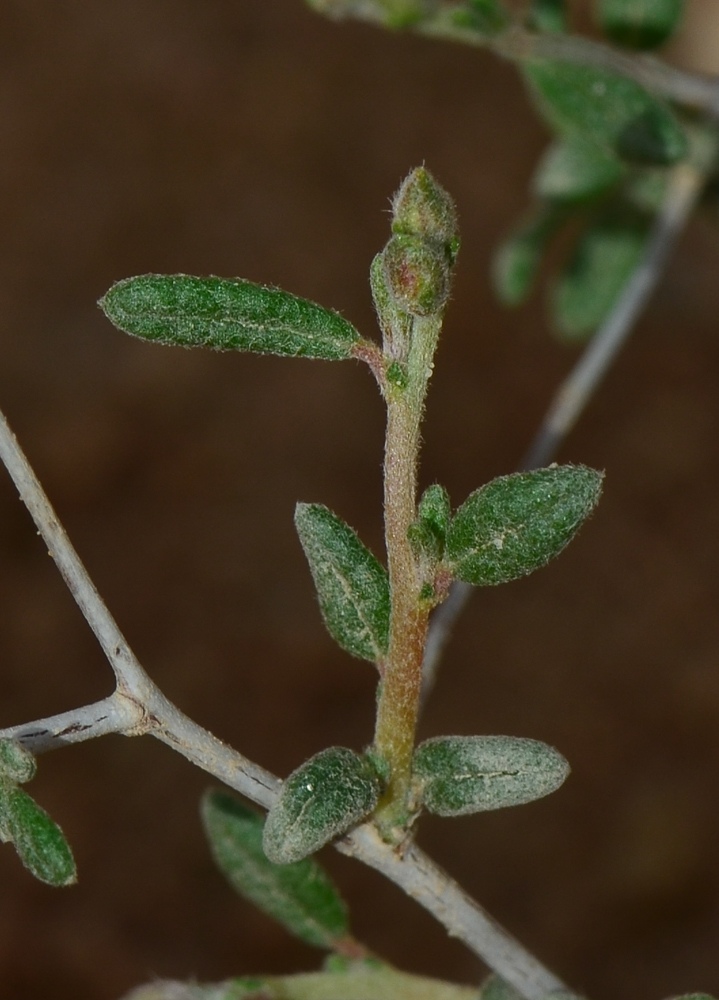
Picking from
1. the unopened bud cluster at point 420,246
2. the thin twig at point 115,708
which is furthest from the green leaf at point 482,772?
the unopened bud cluster at point 420,246

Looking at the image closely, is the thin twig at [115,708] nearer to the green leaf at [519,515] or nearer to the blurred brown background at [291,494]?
the green leaf at [519,515]

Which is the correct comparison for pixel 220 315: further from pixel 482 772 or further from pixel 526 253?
pixel 526 253

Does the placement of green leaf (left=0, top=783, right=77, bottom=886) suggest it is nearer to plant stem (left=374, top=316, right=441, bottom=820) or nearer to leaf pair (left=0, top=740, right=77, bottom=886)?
leaf pair (left=0, top=740, right=77, bottom=886)

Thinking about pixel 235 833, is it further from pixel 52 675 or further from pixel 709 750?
pixel 709 750

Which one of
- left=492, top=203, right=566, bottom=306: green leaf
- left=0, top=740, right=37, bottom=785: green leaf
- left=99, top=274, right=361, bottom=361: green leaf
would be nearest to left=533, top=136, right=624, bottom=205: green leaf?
left=492, top=203, right=566, bottom=306: green leaf

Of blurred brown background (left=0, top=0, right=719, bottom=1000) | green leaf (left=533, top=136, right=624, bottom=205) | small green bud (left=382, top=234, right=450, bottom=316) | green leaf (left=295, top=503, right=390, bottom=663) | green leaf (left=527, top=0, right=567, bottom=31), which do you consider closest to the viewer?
small green bud (left=382, top=234, right=450, bottom=316)

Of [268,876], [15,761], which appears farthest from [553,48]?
[15,761]
